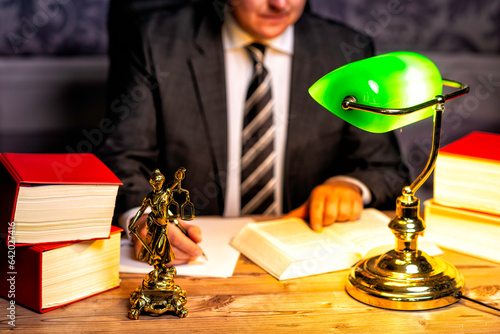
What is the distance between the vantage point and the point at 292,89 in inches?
74.0

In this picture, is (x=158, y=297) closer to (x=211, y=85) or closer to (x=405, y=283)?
(x=405, y=283)

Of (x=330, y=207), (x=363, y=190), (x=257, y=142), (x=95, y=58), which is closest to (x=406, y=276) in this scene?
(x=330, y=207)

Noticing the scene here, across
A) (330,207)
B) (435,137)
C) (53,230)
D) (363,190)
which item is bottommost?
(363,190)

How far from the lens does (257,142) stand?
1.90 metres

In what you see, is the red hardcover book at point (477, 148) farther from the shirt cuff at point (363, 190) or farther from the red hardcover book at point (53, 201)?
the red hardcover book at point (53, 201)

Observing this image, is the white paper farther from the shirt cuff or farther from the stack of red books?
the shirt cuff

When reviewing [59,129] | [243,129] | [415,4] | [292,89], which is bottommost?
[59,129]

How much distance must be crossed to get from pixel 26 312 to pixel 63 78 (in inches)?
67.8

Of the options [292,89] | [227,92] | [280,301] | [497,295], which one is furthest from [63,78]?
[497,295]

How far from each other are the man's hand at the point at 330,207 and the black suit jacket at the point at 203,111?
424mm

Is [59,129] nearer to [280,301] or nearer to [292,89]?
[292,89]

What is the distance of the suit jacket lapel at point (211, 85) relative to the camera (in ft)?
5.97

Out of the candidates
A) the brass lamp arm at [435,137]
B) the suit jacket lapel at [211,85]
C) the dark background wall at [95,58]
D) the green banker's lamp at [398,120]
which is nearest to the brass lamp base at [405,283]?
the green banker's lamp at [398,120]

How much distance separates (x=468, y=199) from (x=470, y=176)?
5 centimetres
